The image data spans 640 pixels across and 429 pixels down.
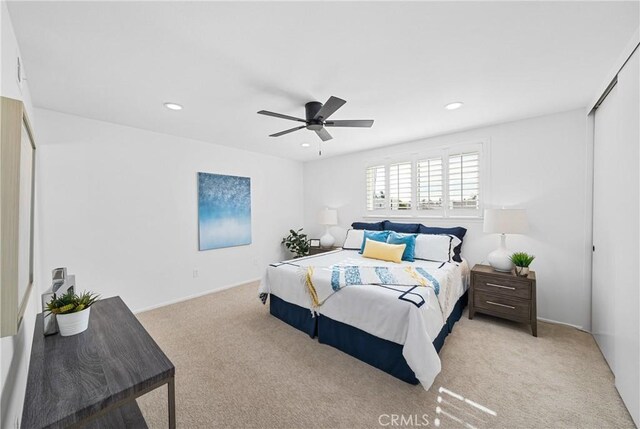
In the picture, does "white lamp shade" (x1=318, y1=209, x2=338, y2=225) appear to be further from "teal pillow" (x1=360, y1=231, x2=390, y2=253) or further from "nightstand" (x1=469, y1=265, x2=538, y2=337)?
"nightstand" (x1=469, y1=265, x2=538, y2=337)

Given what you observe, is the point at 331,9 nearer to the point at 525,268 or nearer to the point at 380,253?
the point at 380,253

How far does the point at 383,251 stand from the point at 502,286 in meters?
1.35

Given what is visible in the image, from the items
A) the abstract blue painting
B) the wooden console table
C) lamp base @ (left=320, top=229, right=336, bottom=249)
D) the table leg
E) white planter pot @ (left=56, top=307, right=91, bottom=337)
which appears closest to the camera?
the wooden console table

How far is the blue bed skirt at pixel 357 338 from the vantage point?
2.07 m

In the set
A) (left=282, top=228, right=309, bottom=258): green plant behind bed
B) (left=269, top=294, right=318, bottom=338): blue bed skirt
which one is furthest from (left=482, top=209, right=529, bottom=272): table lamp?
(left=282, top=228, right=309, bottom=258): green plant behind bed

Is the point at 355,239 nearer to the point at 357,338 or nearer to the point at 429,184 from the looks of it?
the point at 429,184

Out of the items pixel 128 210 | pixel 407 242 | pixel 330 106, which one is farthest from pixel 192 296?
pixel 330 106

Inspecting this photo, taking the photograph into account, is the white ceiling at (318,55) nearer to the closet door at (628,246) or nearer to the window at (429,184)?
the closet door at (628,246)

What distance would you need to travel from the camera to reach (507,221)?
9.48 feet

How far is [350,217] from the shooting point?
4988 millimetres

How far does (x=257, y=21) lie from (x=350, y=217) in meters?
3.81

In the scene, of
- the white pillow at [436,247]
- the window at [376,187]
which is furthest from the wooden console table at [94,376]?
the window at [376,187]

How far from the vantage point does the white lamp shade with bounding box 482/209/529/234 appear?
285 centimetres

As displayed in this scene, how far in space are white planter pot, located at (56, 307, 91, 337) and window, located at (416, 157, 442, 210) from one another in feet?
13.1
